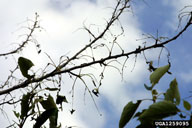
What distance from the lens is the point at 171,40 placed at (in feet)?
4.97

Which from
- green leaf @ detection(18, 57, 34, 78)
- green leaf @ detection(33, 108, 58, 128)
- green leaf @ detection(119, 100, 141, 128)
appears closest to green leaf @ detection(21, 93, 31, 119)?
green leaf @ detection(33, 108, 58, 128)

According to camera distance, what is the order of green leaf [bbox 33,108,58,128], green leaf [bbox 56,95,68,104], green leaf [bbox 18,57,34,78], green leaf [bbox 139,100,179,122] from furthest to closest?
green leaf [bbox 56,95,68,104], green leaf [bbox 18,57,34,78], green leaf [bbox 33,108,58,128], green leaf [bbox 139,100,179,122]

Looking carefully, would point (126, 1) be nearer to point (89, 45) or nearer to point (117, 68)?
point (89, 45)

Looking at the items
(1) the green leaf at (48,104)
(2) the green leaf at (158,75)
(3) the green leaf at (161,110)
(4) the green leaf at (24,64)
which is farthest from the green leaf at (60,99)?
(3) the green leaf at (161,110)

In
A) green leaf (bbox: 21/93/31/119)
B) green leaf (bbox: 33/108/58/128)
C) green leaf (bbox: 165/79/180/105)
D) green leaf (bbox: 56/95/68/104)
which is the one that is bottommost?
green leaf (bbox: 165/79/180/105)

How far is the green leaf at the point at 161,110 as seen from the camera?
83 cm

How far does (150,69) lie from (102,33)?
1.82ft

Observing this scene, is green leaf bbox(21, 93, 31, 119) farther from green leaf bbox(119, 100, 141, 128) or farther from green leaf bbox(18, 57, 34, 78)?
green leaf bbox(119, 100, 141, 128)

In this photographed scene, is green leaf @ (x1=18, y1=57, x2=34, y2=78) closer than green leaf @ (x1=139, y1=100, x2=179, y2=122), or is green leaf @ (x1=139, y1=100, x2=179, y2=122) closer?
green leaf @ (x1=139, y1=100, x2=179, y2=122)

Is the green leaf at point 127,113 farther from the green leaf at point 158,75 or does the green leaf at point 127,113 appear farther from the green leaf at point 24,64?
the green leaf at point 24,64

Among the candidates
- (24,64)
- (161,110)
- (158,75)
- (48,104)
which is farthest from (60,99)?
(161,110)

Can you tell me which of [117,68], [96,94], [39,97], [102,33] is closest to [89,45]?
[102,33]

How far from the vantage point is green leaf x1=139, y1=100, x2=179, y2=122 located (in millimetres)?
830

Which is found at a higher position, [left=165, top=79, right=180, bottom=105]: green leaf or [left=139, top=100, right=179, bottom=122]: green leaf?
[left=165, top=79, right=180, bottom=105]: green leaf
